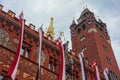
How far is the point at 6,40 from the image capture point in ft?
67.3

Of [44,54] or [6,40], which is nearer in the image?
[6,40]

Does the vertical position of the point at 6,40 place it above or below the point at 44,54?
below

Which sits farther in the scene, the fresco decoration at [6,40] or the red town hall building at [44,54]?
the fresco decoration at [6,40]

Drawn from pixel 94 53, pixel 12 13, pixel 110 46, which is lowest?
pixel 12 13

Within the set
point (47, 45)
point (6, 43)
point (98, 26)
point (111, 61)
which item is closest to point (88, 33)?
point (98, 26)

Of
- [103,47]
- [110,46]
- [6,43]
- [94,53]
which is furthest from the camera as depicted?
[110,46]

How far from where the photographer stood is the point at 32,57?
864 inches

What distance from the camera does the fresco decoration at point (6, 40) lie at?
20.1m

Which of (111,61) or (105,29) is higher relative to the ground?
(105,29)

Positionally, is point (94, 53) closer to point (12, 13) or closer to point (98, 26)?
point (98, 26)

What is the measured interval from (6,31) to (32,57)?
329cm

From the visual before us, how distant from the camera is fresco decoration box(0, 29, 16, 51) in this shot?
2012cm

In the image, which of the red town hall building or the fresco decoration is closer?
the red town hall building

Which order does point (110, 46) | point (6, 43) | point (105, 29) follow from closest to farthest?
point (6, 43) < point (110, 46) < point (105, 29)
